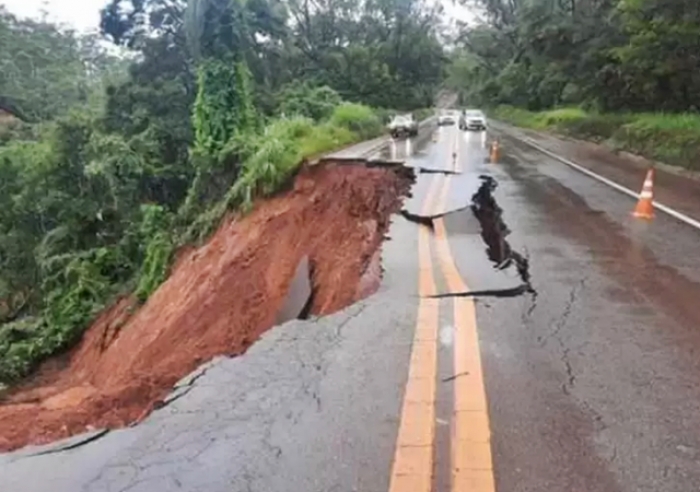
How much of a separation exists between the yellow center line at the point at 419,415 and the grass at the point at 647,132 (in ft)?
47.5

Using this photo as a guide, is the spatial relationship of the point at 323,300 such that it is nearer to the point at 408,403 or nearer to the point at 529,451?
the point at 408,403

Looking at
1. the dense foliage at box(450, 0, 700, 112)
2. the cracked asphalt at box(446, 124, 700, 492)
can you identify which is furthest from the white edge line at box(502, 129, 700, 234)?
the dense foliage at box(450, 0, 700, 112)

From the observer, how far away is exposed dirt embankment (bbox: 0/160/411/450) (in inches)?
181

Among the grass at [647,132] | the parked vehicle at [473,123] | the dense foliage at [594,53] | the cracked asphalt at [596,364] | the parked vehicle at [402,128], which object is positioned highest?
the dense foliage at [594,53]

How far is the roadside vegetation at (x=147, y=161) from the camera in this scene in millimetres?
17594

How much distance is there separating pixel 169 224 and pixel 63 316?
3843 millimetres

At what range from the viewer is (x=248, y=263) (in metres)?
11.1

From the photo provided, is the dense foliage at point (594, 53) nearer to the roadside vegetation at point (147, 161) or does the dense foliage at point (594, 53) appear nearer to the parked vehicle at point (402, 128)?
the parked vehicle at point (402, 128)

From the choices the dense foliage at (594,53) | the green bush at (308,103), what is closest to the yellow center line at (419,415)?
the dense foliage at (594,53)

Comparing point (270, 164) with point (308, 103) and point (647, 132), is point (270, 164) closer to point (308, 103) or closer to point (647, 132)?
point (647, 132)

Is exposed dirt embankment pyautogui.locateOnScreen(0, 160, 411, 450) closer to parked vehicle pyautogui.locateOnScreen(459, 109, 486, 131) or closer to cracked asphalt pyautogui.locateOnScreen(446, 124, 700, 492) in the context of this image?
cracked asphalt pyautogui.locateOnScreen(446, 124, 700, 492)

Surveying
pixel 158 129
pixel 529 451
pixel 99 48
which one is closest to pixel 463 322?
pixel 529 451

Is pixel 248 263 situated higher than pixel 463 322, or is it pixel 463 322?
pixel 463 322

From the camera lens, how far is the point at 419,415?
3.39 meters
